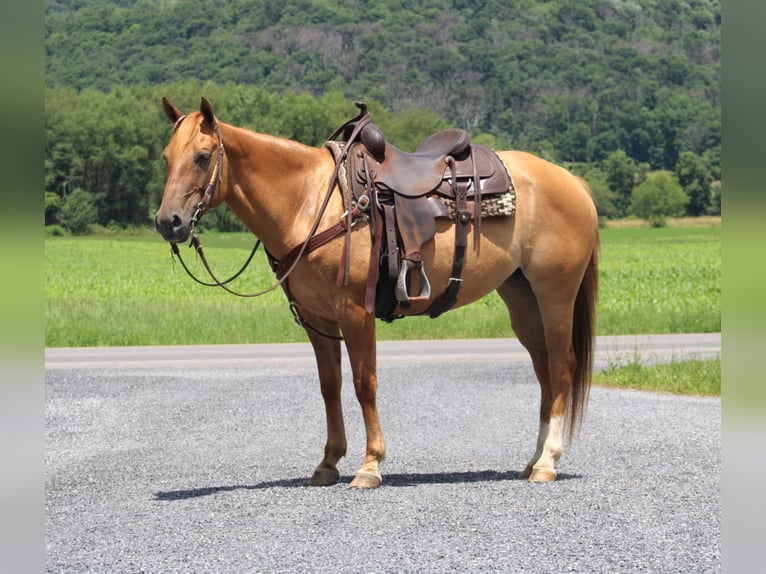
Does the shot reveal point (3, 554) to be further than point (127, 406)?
No

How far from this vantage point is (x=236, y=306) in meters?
24.1

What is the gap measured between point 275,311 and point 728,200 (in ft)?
71.8

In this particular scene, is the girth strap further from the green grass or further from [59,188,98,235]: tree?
[59,188,98,235]: tree

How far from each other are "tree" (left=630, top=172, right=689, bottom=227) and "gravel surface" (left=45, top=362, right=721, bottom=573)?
84.2m

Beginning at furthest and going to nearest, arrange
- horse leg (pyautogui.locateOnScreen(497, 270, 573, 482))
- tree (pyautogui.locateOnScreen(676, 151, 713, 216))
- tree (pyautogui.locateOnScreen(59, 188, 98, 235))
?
tree (pyautogui.locateOnScreen(676, 151, 713, 216)), tree (pyautogui.locateOnScreen(59, 188, 98, 235)), horse leg (pyautogui.locateOnScreen(497, 270, 573, 482))

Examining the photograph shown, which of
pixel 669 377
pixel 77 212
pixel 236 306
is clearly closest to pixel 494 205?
pixel 669 377

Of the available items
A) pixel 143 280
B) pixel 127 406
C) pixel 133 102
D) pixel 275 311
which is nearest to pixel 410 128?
pixel 133 102

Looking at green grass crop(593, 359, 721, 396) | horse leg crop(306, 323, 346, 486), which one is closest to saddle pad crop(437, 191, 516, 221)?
horse leg crop(306, 323, 346, 486)

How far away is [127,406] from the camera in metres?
11.9

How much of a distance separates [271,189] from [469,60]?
16031 cm

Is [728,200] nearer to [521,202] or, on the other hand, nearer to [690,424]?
[521,202]

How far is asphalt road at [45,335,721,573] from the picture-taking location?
5277 millimetres

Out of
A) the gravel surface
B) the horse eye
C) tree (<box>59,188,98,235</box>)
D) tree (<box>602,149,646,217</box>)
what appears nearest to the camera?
the gravel surface

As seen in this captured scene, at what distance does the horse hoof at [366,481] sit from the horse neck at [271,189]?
1.53 metres
